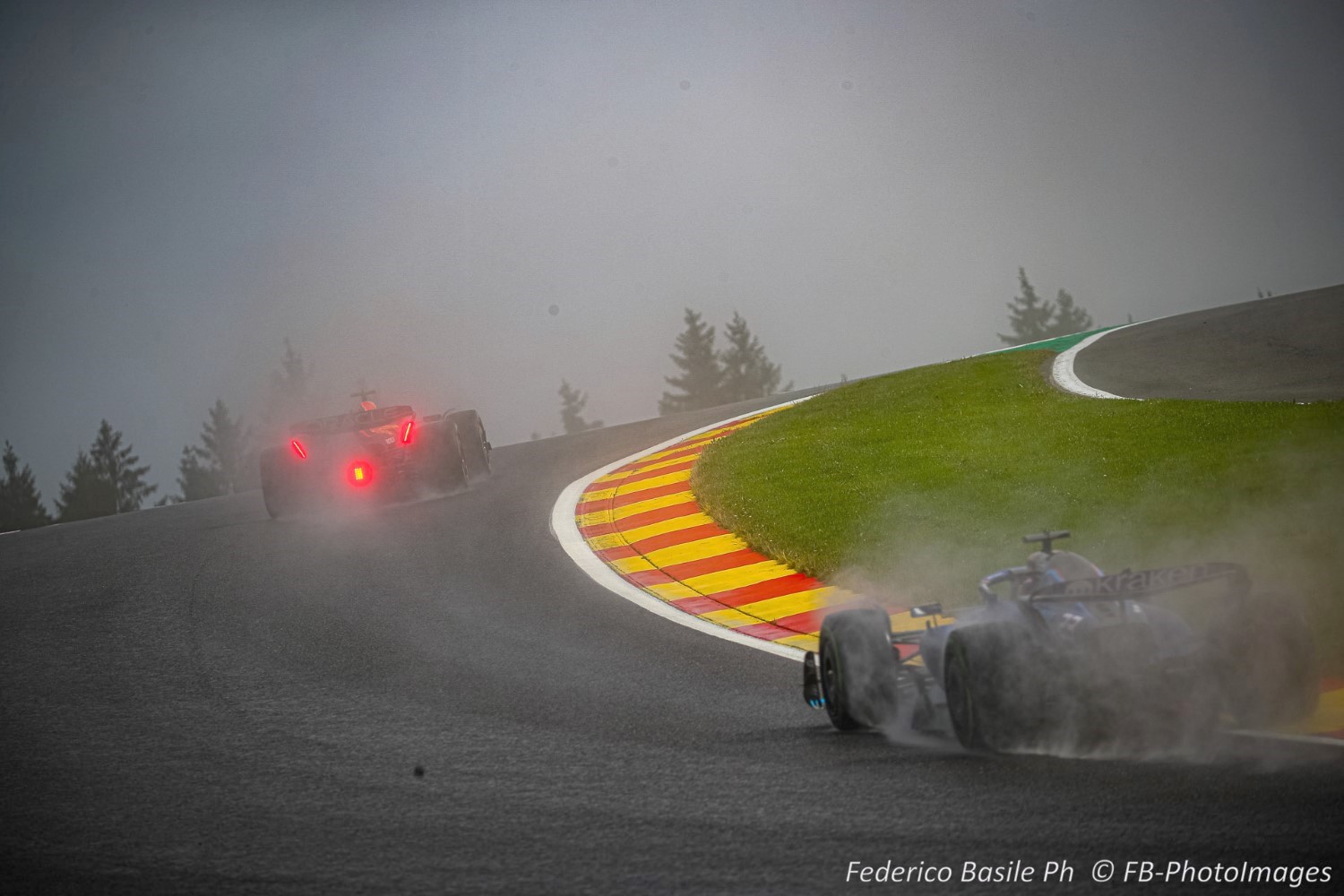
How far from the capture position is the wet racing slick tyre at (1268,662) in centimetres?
406

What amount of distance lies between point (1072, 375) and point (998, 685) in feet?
40.9

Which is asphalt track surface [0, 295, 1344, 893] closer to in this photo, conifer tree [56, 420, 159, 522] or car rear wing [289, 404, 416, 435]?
car rear wing [289, 404, 416, 435]

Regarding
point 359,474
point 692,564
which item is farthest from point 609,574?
point 359,474

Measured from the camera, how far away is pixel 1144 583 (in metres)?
4.32

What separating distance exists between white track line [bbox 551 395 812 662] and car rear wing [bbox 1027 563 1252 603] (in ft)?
6.91

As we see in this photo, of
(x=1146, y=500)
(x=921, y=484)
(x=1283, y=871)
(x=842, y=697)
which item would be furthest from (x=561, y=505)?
(x=1283, y=871)

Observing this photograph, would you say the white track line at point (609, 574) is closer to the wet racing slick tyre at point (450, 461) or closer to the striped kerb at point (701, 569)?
the striped kerb at point (701, 569)

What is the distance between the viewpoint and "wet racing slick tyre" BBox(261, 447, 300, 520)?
14242 millimetres

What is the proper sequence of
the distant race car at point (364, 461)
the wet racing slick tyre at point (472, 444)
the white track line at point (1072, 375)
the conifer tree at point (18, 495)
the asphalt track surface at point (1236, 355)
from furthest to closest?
the conifer tree at point (18, 495), the wet racing slick tyre at point (472, 444), the distant race car at point (364, 461), the white track line at point (1072, 375), the asphalt track surface at point (1236, 355)

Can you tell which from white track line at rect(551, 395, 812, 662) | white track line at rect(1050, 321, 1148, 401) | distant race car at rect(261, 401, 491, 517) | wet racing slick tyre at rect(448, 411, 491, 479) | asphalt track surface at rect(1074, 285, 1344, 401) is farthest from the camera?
wet racing slick tyre at rect(448, 411, 491, 479)

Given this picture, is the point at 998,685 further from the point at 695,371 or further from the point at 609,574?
the point at 695,371

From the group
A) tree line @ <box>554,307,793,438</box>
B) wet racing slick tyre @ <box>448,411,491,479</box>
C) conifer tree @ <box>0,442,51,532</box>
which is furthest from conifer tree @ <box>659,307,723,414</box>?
wet racing slick tyre @ <box>448,411,491,479</box>

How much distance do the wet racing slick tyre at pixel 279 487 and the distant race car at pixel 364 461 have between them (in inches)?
0.4

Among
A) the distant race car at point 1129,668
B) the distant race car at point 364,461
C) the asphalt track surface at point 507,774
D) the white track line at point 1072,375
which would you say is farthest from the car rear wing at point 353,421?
the distant race car at point 1129,668
